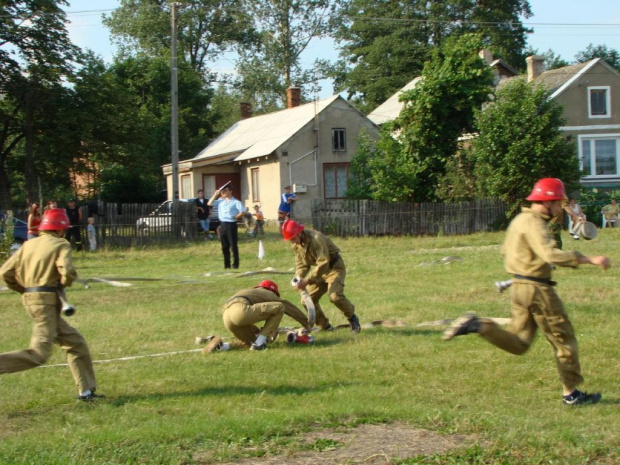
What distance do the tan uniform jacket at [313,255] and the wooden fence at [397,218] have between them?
1752cm

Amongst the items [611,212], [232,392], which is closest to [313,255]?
[232,392]

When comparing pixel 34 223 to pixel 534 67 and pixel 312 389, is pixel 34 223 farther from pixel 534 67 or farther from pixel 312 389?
pixel 534 67

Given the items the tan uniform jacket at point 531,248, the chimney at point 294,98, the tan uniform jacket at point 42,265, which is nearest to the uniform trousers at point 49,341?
the tan uniform jacket at point 42,265

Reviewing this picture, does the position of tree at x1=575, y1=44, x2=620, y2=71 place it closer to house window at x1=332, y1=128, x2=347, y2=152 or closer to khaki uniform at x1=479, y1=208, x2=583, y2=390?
house window at x1=332, y1=128, x2=347, y2=152

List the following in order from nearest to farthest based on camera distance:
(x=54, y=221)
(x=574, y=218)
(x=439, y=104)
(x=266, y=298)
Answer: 1. (x=54, y=221)
2. (x=266, y=298)
3. (x=574, y=218)
4. (x=439, y=104)

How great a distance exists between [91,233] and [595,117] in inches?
947

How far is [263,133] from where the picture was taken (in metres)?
42.1

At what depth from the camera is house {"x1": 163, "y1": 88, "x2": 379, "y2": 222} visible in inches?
1474

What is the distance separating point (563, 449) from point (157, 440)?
309cm

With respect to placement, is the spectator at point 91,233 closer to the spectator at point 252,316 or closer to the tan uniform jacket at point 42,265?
the spectator at point 252,316

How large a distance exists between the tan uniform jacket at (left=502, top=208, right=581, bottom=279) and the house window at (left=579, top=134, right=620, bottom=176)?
32.1 m

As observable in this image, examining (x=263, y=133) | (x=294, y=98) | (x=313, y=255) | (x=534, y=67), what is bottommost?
(x=313, y=255)

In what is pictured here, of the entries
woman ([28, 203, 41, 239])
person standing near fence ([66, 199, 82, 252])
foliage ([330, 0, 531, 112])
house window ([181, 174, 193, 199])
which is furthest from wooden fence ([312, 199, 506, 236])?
foliage ([330, 0, 531, 112])

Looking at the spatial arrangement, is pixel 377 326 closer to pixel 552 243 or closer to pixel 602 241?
pixel 552 243
